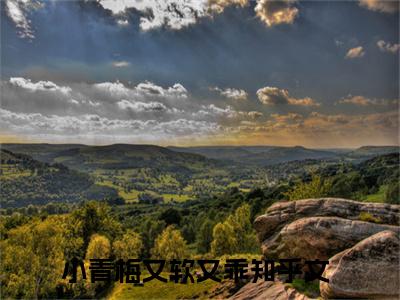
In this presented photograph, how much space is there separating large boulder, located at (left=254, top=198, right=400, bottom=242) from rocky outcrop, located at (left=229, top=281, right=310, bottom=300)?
4.91 meters

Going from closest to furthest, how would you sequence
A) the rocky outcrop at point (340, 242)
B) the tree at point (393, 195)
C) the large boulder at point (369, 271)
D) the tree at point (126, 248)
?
1. the large boulder at point (369, 271)
2. the rocky outcrop at point (340, 242)
3. the tree at point (126, 248)
4. the tree at point (393, 195)

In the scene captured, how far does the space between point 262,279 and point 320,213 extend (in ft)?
24.8

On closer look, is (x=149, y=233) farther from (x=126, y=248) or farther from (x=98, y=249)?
(x=98, y=249)

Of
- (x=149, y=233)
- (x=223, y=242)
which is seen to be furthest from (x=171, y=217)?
(x=223, y=242)

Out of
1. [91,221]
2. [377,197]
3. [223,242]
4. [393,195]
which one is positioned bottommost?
[223,242]

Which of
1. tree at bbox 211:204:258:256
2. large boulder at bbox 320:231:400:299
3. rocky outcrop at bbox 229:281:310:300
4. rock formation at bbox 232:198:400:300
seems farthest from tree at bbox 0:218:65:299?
large boulder at bbox 320:231:400:299

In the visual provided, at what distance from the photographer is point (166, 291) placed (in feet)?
113

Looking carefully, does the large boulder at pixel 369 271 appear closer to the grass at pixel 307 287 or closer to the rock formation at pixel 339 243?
the rock formation at pixel 339 243

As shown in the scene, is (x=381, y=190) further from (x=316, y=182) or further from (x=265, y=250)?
(x=265, y=250)

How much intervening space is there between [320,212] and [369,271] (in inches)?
316

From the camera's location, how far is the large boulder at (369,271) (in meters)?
19.1

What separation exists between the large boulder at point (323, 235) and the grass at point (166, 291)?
9560 millimetres

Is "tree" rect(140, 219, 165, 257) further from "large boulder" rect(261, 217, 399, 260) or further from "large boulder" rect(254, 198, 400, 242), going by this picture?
"large boulder" rect(261, 217, 399, 260)

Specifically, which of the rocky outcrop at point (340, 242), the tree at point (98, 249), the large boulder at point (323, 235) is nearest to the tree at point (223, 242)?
the tree at point (98, 249)
